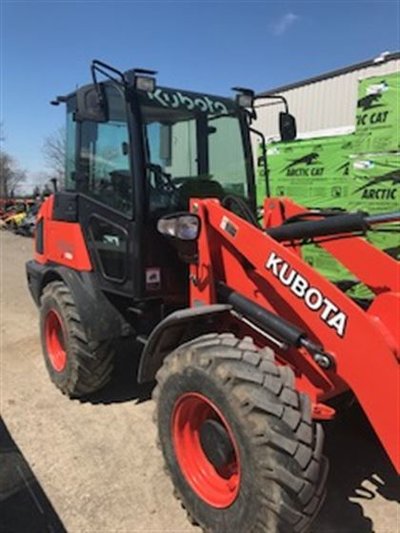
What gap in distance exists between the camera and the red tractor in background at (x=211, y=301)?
2549mm

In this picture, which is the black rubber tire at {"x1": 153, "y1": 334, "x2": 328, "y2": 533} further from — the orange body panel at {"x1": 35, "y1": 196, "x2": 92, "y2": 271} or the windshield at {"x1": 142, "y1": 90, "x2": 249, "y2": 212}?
the orange body panel at {"x1": 35, "y1": 196, "x2": 92, "y2": 271}

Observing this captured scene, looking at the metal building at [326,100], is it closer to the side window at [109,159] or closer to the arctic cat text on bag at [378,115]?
the arctic cat text on bag at [378,115]

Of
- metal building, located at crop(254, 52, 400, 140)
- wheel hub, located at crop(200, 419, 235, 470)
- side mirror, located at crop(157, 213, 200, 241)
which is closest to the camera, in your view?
wheel hub, located at crop(200, 419, 235, 470)

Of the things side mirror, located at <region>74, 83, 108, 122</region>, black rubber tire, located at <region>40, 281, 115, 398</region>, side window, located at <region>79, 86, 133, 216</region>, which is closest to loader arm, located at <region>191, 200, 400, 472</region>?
side window, located at <region>79, 86, 133, 216</region>

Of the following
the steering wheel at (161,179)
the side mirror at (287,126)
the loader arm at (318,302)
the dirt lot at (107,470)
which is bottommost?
the dirt lot at (107,470)

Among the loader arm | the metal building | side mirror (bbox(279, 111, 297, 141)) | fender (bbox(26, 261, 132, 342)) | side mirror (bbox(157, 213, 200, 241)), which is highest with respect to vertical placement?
the metal building

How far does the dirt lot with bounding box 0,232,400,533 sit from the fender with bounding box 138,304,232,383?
26.7 inches

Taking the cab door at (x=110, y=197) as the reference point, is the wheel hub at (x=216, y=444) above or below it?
below

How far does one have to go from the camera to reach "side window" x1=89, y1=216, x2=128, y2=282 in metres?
4.05

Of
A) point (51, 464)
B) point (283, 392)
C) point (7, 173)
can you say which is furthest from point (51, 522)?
point (7, 173)

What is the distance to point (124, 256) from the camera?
404cm

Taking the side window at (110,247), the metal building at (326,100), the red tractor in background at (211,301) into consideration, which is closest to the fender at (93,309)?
the red tractor in background at (211,301)

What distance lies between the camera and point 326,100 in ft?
36.3

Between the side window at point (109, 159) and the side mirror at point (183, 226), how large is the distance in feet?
1.35
